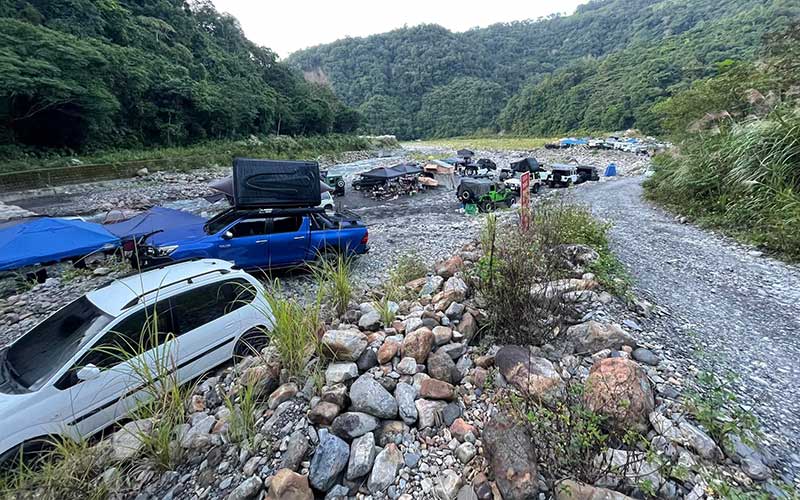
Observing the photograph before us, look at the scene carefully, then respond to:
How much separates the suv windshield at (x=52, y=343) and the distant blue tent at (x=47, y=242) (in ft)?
16.0

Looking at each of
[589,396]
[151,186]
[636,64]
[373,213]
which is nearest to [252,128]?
[151,186]

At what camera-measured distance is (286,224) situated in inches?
293

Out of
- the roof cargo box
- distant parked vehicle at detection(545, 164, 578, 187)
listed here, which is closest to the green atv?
distant parked vehicle at detection(545, 164, 578, 187)

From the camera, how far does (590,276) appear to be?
14.1 ft

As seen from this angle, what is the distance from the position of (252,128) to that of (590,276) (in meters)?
51.3

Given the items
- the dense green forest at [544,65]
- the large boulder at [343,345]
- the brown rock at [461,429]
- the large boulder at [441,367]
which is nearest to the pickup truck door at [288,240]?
the large boulder at [343,345]

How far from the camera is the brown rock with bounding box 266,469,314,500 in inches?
75.5

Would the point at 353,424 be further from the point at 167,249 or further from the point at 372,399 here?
the point at 167,249

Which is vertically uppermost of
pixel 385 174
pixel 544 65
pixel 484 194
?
pixel 544 65

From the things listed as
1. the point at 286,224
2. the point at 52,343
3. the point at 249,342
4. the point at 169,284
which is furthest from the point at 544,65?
the point at 52,343

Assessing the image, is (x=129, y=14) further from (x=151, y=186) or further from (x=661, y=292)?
(x=661, y=292)

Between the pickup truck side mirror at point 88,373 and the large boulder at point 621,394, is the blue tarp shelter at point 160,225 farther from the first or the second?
the large boulder at point 621,394

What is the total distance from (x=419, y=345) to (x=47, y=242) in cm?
896

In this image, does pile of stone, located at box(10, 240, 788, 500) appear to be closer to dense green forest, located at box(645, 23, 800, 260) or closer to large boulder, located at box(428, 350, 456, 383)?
large boulder, located at box(428, 350, 456, 383)
